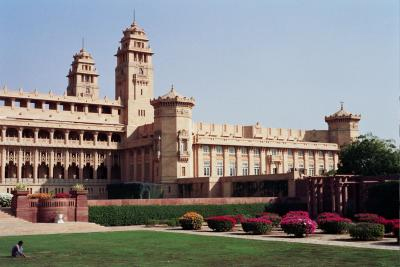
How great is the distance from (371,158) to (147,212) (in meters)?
30.9

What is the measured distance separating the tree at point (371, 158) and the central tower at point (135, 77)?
35907 mm

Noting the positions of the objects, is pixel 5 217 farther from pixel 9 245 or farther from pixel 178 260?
pixel 178 260

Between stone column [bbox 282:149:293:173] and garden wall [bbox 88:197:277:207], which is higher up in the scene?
stone column [bbox 282:149:293:173]

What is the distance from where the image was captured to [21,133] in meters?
87.6

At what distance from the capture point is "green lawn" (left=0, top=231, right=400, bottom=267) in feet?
82.2

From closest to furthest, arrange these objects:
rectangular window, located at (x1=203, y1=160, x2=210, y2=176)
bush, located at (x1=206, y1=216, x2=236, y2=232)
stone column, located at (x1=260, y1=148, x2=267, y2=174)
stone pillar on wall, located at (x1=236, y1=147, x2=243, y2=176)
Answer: bush, located at (x1=206, y1=216, x2=236, y2=232), rectangular window, located at (x1=203, y1=160, x2=210, y2=176), stone pillar on wall, located at (x1=236, y1=147, x2=243, y2=176), stone column, located at (x1=260, y1=148, x2=267, y2=174)

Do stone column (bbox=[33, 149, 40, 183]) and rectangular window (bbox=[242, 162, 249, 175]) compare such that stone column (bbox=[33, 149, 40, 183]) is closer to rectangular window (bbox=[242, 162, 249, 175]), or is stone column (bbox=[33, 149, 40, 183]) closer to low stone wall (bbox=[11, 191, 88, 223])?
rectangular window (bbox=[242, 162, 249, 175])

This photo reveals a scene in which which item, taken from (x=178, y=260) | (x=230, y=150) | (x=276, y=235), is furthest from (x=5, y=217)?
(x=230, y=150)

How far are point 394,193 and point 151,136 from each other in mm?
43033

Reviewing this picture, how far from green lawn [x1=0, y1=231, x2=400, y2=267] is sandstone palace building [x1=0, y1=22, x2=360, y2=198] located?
40778 millimetres

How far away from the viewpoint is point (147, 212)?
189ft

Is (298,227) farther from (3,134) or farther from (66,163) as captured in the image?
(66,163)

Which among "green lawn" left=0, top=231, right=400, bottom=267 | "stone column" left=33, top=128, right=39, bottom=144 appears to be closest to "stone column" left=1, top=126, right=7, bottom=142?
"stone column" left=33, top=128, right=39, bottom=144

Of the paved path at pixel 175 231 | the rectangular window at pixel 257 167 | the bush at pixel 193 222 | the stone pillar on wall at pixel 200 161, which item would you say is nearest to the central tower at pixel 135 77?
the stone pillar on wall at pixel 200 161
